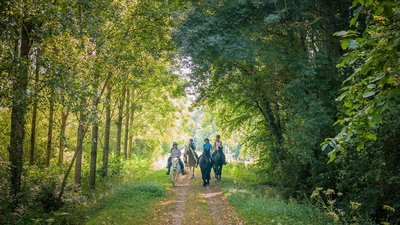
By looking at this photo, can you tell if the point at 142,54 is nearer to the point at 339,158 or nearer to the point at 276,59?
the point at 276,59

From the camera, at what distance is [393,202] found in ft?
31.2

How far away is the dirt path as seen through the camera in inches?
425

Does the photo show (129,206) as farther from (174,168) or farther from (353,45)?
(353,45)

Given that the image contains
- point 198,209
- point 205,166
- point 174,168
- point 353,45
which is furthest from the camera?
point 174,168

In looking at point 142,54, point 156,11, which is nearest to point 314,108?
point 156,11

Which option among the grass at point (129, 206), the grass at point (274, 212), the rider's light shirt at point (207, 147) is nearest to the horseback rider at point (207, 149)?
the rider's light shirt at point (207, 147)

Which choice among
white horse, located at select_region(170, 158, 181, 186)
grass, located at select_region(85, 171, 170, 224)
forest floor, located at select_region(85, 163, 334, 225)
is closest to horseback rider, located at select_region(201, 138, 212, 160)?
white horse, located at select_region(170, 158, 181, 186)

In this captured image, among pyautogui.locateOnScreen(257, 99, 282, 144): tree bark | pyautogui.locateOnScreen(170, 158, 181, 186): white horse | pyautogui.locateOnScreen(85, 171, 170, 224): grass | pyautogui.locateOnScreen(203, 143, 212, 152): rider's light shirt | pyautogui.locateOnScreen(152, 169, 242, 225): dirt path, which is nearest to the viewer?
pyautogui.locateOnScreen(85, 171, 170, 224): grass

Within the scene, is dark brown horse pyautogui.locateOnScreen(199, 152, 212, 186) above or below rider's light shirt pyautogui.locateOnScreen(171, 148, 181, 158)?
below

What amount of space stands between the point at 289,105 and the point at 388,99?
35.2 feet

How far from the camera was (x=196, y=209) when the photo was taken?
40.6 feet

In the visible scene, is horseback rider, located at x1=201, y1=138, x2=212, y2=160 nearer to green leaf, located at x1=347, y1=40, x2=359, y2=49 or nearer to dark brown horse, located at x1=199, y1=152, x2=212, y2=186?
dark brown horse, located at x1=199, y1=152, x2=212, y2=186

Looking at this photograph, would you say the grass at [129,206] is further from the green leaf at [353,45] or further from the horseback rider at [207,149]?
the green leaf at [353,45]

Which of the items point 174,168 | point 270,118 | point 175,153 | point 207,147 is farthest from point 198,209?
point 270,118
